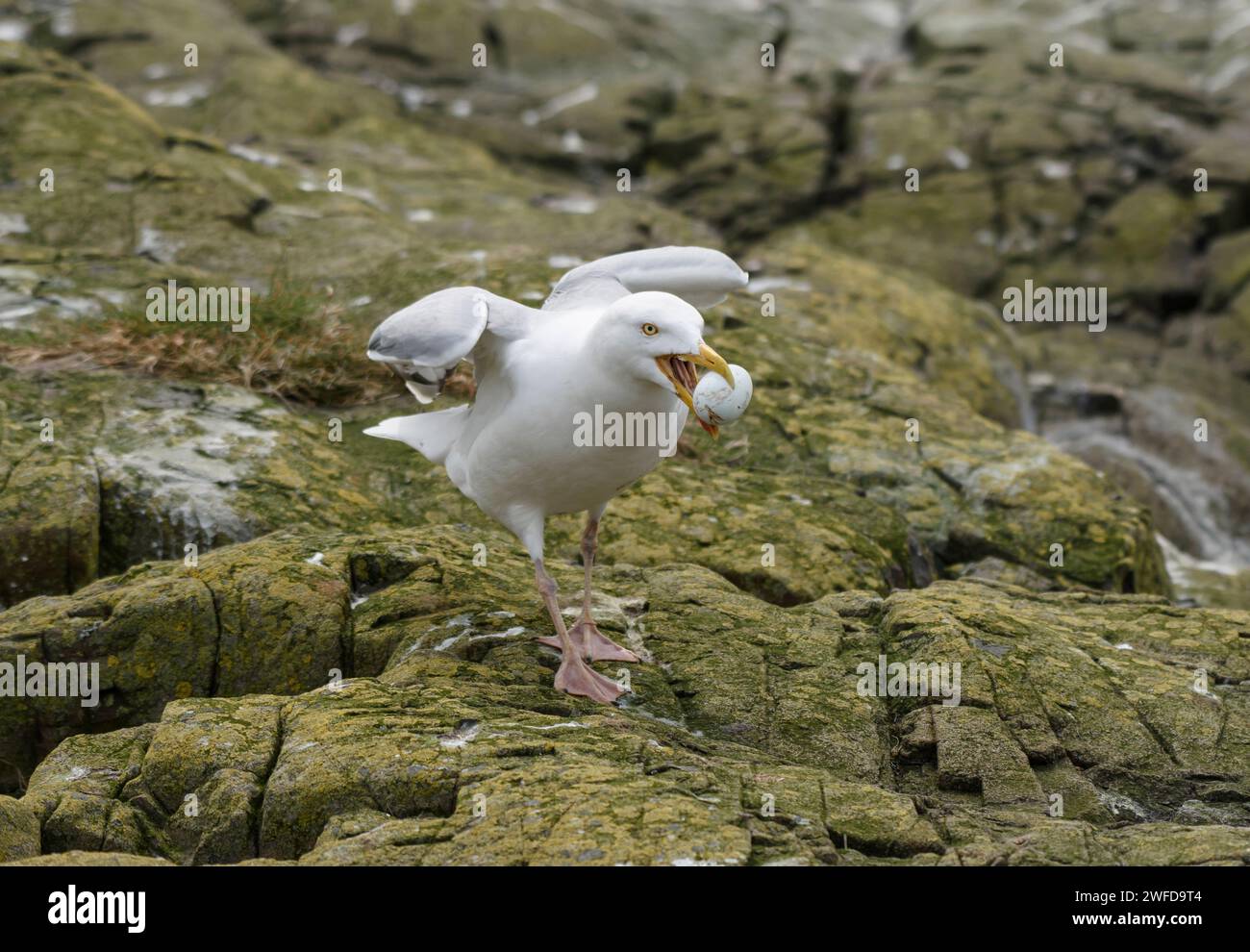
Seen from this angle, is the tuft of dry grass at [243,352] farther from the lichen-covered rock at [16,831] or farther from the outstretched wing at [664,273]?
the lichen-covered rock at [16,831]

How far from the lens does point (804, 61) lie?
21094mm

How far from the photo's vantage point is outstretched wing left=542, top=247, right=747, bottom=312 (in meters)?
6.49

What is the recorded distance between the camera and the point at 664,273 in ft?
21.7

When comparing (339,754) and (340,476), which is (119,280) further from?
(339,754)

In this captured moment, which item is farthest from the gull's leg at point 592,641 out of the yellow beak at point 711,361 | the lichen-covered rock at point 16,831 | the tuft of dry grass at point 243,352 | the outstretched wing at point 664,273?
the tuft of dry grass at point 243,352
